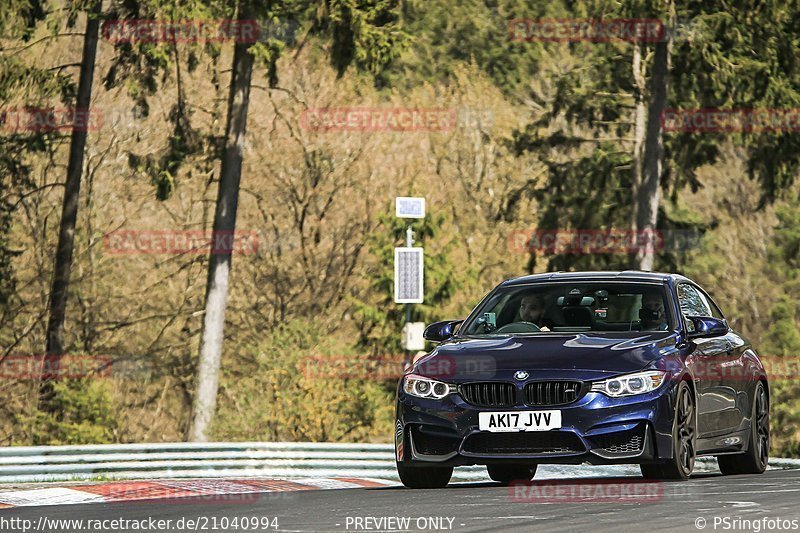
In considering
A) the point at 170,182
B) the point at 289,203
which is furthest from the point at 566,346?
the point at 289,203

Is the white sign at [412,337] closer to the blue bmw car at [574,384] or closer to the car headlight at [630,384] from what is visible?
the blue bmw car at [574,384]

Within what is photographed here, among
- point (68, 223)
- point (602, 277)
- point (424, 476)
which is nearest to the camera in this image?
point (424, 476)

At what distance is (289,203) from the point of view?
46156mm

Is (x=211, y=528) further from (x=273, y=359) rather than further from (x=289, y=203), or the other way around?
(x=289, y=203)

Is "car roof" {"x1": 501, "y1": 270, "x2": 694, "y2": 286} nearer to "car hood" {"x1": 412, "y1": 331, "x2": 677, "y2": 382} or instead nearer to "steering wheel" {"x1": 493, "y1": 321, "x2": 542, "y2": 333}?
"steering wheel" {"x1": 493, "y1": 321, "x2": 542, "y2": 333}

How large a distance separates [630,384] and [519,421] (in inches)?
33.4

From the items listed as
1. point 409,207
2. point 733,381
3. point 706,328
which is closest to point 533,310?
point 706,328

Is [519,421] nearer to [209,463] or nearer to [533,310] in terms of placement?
[533,310]

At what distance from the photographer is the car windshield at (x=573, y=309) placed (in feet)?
42.2

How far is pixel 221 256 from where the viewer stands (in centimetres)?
3148

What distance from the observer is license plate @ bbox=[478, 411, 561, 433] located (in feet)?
37.7

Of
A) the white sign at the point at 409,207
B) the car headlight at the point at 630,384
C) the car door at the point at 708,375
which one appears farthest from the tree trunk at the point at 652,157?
the car headlight at the point at 630,384

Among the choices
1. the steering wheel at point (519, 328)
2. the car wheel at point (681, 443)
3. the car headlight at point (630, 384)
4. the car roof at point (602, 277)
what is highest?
the car roof at point (602, 277)

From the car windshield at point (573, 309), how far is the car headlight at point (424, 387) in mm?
1131
